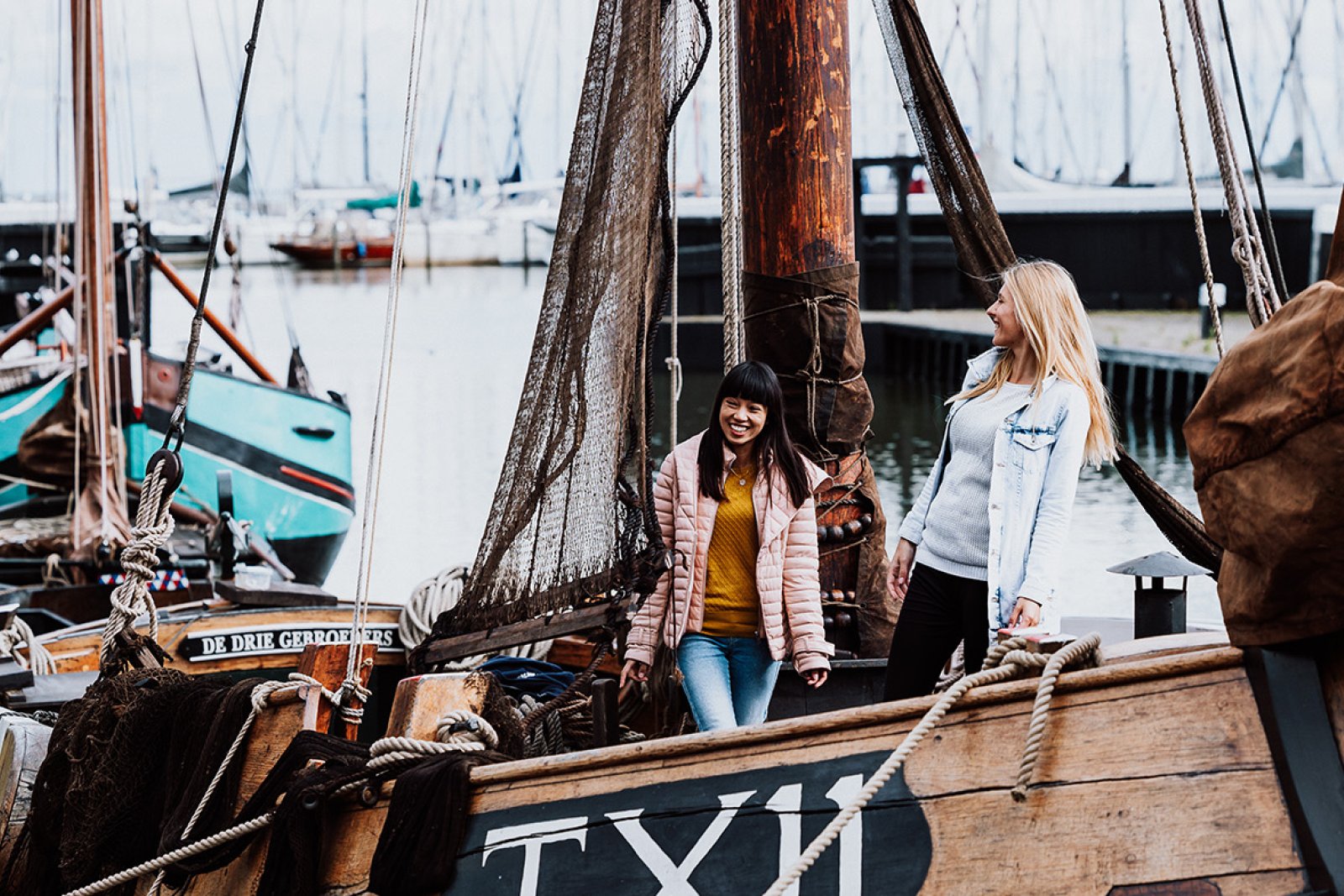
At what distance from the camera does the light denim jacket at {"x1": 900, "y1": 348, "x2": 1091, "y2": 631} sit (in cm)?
356

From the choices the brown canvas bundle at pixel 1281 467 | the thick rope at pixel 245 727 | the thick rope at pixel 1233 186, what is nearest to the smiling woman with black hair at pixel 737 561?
the thick rope at pixel 245 727

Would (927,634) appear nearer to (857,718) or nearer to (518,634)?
(518,634)

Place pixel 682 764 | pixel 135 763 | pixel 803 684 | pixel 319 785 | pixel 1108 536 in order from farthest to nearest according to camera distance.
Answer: pixel 1108 536
pixel 803 684
pixel 135 763
pixel 319 785
pixel 682 764

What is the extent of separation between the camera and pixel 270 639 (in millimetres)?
6332

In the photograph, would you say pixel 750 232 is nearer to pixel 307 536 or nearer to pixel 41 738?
pixel 41 738

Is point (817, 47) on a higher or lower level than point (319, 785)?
higher

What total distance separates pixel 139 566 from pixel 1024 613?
2333 millimetres

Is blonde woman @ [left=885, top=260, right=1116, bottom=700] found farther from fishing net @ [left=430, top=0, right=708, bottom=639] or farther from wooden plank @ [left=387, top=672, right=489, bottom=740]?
wooden plank @ [left=387, top=672, right=489, bottom=740]

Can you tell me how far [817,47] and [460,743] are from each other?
2677 mm

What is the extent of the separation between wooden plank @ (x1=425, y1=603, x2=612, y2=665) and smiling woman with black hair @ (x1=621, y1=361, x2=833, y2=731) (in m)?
0.36

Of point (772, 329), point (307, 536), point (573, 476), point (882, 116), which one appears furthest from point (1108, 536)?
point (882, 116)

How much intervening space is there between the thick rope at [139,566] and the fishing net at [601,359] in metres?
0.88

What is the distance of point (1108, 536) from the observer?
672 inches

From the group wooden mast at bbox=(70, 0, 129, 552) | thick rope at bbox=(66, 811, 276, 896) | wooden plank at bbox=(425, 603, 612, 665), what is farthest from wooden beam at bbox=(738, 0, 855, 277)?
wooden mast at bbox=(70, 0, 129, 552)
